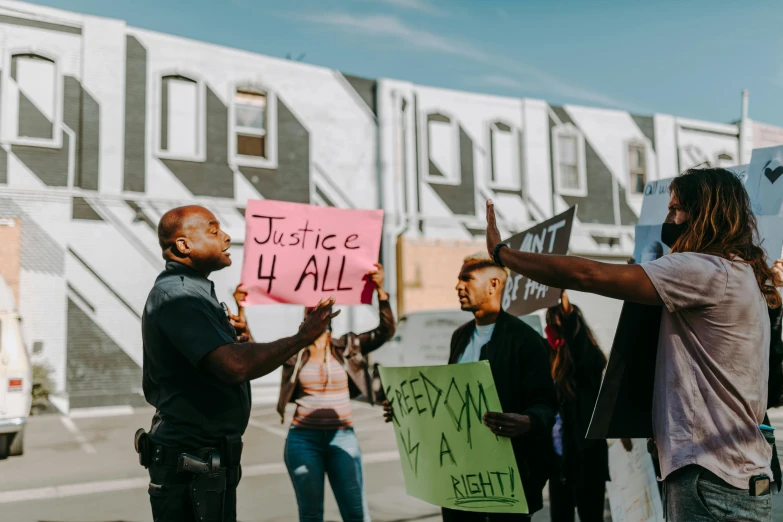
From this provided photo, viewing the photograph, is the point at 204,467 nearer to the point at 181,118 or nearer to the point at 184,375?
the point at 184,375

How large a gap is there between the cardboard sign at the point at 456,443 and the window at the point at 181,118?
14490 mm

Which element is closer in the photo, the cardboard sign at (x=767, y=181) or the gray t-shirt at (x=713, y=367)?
the gray t-shirt at (x=713, y=367)

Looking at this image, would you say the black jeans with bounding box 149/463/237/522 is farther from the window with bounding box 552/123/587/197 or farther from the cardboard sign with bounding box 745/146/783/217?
the window with bounding box 552/123/587/197

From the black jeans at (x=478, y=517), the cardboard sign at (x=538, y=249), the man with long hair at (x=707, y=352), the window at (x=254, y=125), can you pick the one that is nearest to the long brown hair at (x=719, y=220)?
the man with long hair at (x=707, y=352)

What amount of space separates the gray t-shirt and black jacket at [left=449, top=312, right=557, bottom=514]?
114 centimetres

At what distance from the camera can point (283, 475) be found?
27.8 ft

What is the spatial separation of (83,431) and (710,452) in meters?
12.3

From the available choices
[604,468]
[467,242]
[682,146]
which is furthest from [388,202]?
[604,468]

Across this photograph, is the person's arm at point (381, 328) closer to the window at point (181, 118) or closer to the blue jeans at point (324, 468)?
the blue jeans at point (324, 468)

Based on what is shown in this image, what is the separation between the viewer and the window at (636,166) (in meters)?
23.4

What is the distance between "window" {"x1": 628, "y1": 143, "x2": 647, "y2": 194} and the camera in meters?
23.4

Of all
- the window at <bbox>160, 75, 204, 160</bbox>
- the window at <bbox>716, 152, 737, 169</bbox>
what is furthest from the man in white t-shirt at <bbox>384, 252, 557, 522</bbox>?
the window at <bbox>716, 152, 737, 169</bbox>

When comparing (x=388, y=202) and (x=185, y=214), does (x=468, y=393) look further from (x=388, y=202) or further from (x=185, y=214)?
(x=388, y=202)

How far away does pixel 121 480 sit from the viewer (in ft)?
27.5
